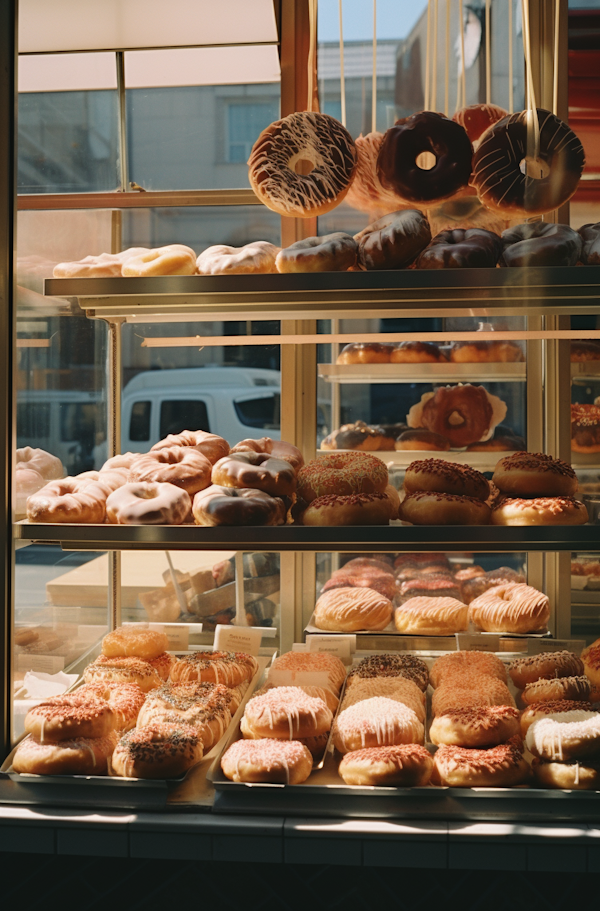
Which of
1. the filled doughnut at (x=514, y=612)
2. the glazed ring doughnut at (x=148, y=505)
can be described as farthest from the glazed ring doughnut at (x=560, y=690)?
the glazed ring doughnut at (x=148, y=505)

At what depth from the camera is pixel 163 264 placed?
1869 mm

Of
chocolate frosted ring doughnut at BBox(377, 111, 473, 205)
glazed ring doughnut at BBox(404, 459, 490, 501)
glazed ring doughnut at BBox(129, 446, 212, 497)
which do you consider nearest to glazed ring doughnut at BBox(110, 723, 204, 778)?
glazed ring doughnut at BBox(129, 446, 212, 497)

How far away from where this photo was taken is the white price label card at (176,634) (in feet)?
8.31

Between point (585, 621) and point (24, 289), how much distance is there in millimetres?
2363

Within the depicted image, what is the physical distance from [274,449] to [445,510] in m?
0.64

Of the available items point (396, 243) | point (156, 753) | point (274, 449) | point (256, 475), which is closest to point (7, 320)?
point (256, 475)

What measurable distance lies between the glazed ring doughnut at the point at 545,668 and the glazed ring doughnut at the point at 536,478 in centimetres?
52

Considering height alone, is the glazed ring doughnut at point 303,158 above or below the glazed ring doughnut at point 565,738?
above

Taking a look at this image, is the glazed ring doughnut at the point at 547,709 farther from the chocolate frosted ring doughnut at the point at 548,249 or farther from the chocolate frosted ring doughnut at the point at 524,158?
the chocolate frosted ring doughnut at the point at 524,158

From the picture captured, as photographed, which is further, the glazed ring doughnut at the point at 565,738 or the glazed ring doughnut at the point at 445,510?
the glazed ring doughnut at the point at 445,510

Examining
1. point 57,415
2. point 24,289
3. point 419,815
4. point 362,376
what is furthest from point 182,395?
point 419,815

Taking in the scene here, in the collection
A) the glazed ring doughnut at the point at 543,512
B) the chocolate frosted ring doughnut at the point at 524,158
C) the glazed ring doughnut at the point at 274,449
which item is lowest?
the glazed ring doughnut at the point at 543,512

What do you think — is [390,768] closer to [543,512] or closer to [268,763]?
[268,763]

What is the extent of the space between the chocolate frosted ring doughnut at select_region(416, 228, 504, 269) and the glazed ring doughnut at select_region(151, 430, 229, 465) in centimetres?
78
